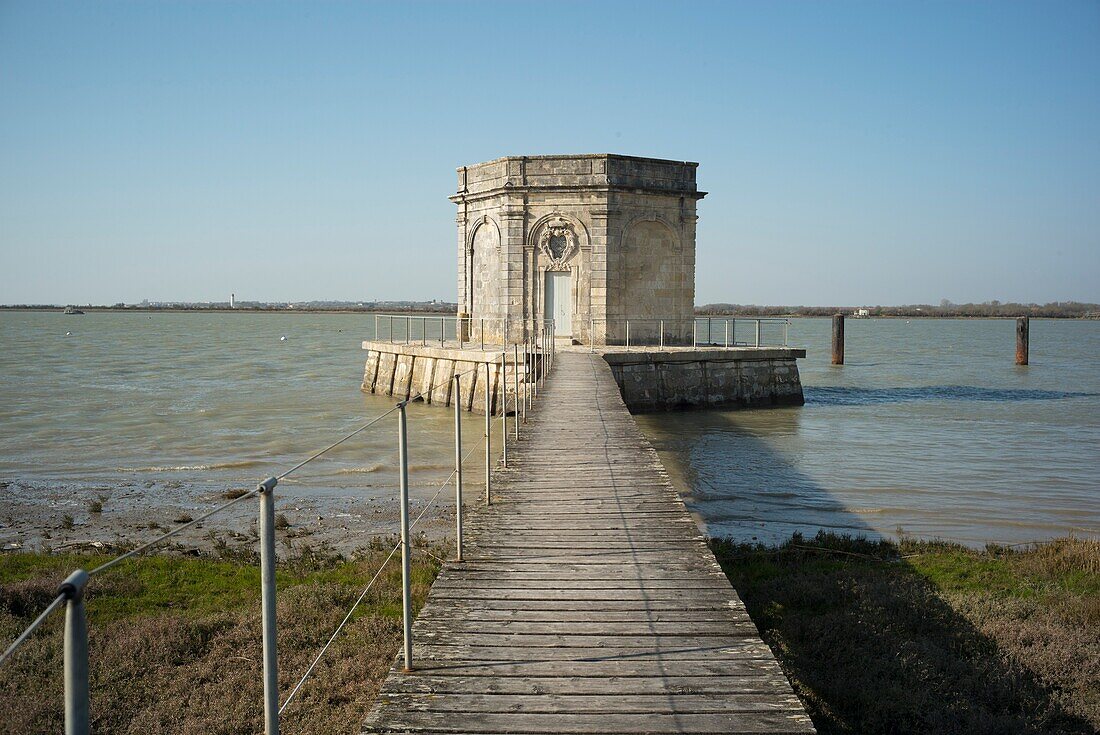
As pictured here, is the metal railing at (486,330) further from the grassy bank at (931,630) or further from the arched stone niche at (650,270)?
the grassy bank at (931,630)

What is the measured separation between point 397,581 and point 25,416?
2065 cm

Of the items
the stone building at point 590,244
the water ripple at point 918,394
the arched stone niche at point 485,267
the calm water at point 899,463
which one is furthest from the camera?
the water ripple at point 918,394

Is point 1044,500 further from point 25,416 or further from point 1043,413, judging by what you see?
point 25,416

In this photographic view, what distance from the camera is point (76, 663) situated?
2074mm

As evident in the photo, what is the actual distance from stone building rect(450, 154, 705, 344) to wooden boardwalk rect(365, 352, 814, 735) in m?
17.5

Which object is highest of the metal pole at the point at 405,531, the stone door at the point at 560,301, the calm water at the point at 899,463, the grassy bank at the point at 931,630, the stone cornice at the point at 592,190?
the stone cornice at the point at 592,190

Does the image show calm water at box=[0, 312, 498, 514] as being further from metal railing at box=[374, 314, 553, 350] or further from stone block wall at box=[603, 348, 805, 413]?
stone block wall at box=[603, 348, 805, 413]

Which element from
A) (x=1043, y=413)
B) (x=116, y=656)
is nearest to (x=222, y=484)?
(x=116, y=656)

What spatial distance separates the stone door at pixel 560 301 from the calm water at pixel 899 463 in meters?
4.61

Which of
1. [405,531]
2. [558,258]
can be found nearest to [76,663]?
[405,531]

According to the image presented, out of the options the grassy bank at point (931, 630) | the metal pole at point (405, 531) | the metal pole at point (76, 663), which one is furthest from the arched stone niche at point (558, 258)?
the metal pole at point (76, 663)

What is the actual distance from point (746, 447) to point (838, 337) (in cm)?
2803

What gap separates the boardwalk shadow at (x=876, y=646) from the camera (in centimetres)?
560

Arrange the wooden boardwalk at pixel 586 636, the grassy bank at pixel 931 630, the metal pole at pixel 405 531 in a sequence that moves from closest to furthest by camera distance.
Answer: the wooden boardwalk at pixel 586 636, the metal pole at pixel 405 531, the grassy bank at pixel 931 630
